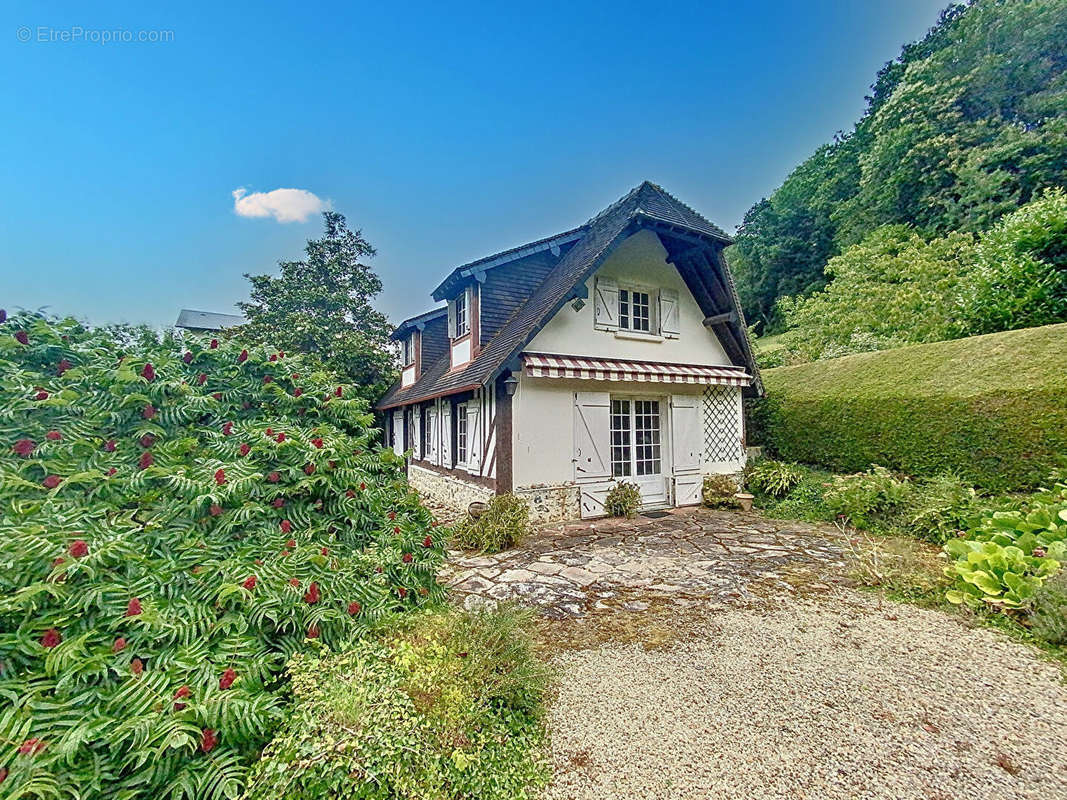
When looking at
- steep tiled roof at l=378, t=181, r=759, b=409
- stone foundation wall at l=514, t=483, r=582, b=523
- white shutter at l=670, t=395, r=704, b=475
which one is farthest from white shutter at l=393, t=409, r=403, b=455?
white shutter at l=670, t=395, r=704, b=475

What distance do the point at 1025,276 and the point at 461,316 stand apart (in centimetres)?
1350

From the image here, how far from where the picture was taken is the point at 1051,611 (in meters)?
4.18

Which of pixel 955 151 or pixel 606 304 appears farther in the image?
pixel 955 151

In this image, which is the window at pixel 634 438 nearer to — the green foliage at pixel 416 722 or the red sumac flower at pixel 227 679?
the green foliage at pixel 416 722

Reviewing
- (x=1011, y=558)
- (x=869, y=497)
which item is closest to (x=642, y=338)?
(x=869, y=497)

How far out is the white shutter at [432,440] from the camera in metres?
13.7

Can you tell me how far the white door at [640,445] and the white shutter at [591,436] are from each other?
1.27ft

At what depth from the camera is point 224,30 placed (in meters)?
7.65

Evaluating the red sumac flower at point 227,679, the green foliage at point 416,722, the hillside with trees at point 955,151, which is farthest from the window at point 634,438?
the red sumac flower at point 227,679

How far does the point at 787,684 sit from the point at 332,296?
70.2ft

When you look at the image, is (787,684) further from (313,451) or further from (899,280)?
(899,280)

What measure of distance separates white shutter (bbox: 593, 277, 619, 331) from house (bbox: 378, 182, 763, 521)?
35mm

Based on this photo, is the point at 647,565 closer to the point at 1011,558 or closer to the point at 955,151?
the point at 1011,558

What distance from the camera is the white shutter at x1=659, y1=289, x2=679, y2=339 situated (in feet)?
37.1
